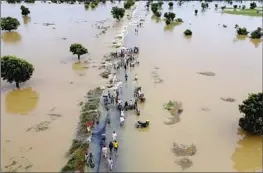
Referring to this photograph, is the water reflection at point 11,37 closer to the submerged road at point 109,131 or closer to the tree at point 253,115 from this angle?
the submerged road at point 109,131

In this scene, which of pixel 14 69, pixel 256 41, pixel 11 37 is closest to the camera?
pixel 14 69

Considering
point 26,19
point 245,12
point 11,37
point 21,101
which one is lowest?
point 21,101

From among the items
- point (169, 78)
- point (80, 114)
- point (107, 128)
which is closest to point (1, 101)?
point (80, 114)

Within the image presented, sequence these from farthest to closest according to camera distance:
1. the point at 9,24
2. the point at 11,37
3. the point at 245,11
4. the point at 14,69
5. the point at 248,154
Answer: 1. the point at 245,11
2. the point at 9,24
3. the point at 11,37
4. the point at 14,69
5. the point at 248,154

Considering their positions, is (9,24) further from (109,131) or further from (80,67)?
(109,131)

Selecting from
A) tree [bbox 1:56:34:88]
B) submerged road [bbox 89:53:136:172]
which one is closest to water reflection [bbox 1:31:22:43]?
tree [bbox 1:56:34:88]

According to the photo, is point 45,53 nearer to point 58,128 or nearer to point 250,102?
point 58,128

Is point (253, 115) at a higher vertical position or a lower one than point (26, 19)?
lower

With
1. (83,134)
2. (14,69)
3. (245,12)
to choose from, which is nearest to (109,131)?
(83,134)
